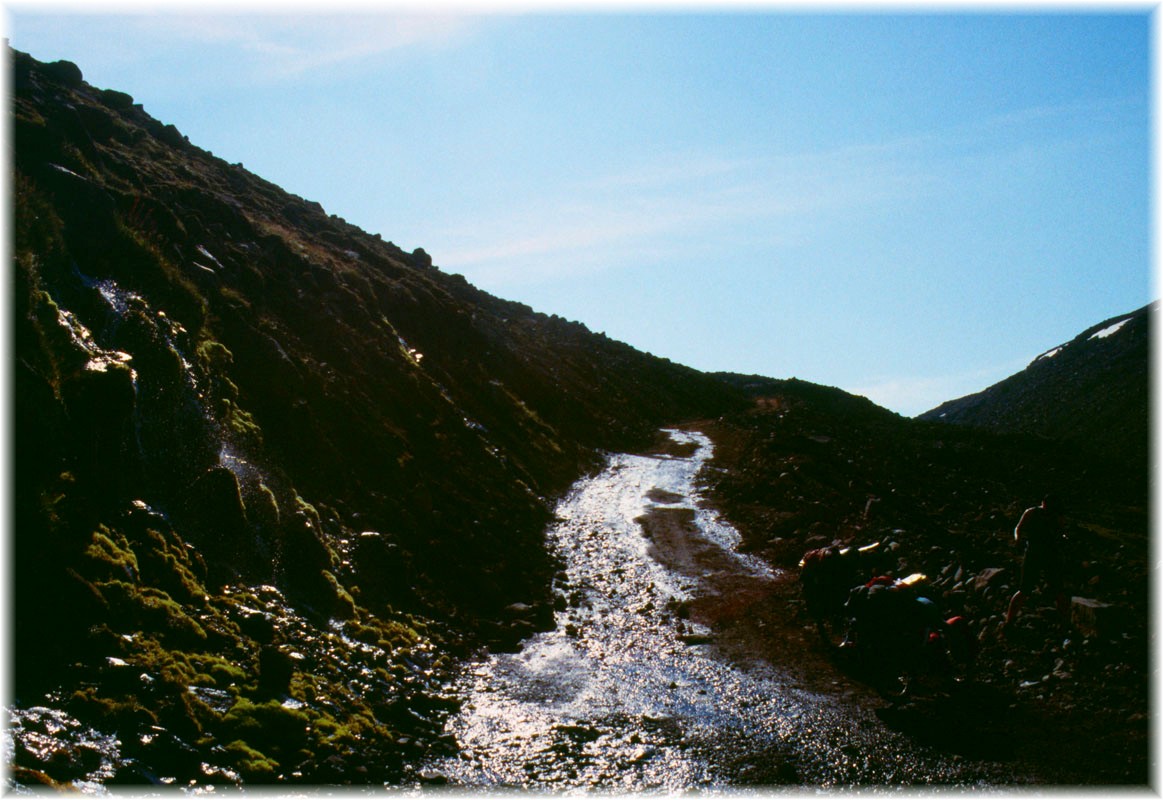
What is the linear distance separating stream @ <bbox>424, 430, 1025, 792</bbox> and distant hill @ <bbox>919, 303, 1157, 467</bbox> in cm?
4255

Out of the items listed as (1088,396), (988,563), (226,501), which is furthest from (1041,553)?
(1088,396)

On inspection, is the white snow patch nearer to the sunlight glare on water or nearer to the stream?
the stream

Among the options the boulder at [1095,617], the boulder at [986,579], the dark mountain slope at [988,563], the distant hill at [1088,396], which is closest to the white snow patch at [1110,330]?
the distant hill at [1088,396]

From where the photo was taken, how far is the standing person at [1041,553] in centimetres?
1147

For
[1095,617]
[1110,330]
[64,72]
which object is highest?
[64,72]

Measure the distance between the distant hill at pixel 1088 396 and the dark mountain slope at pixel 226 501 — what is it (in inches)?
1700

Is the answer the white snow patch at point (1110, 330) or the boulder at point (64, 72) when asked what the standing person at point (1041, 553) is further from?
the white snow patch at point (1110, 330)

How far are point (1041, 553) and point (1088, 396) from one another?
211 feet

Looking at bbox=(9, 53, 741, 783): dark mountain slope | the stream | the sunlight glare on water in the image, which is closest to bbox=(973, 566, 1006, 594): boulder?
the stream

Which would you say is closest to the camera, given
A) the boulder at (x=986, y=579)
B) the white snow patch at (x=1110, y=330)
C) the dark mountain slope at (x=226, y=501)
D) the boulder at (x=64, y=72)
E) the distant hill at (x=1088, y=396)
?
the dark mountain slope at (x=226, y=501)

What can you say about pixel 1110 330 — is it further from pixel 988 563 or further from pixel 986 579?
pixel 986 579

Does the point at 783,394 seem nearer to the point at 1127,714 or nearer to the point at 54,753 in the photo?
the point at 1127,714

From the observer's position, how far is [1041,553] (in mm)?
11586

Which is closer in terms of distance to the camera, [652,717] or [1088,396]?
[652,717]
